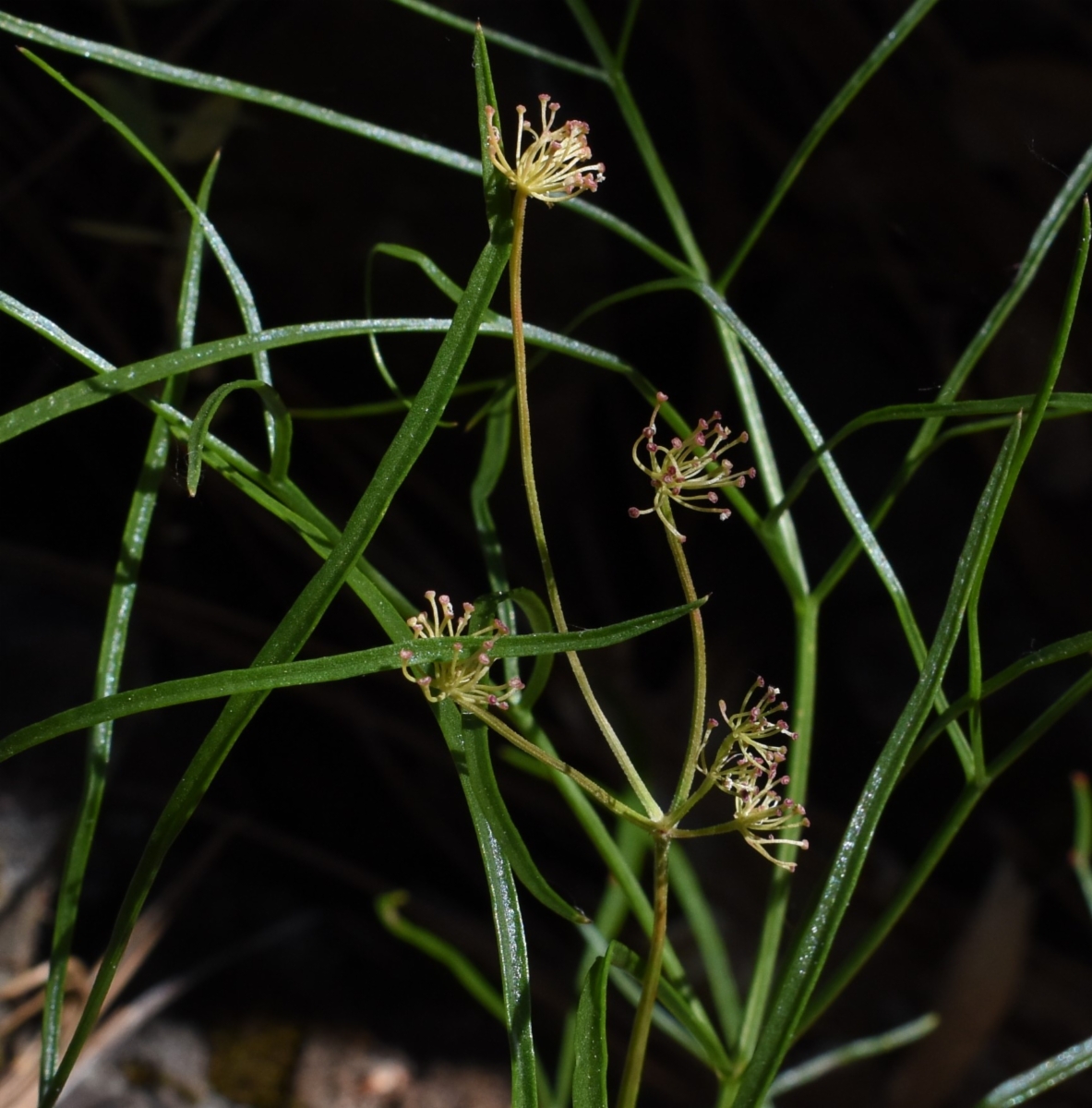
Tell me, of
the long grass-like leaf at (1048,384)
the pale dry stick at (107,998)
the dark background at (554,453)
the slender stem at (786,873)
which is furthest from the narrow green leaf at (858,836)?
the dark background at (554,453)

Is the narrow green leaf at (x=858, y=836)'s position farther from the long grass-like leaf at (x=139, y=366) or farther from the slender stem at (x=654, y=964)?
the long grass-like leaf at (x=139, y=366)

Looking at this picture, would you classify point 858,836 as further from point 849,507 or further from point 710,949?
point 710,949

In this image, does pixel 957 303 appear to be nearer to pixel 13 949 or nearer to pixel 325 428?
pixel 325 428

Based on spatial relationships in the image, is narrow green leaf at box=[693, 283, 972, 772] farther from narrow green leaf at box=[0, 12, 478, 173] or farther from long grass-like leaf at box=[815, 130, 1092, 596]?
narrow green leaf at box=[0, 12, 478, 173]

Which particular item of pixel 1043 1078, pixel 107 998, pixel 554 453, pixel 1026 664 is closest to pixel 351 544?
pixel 1026 664

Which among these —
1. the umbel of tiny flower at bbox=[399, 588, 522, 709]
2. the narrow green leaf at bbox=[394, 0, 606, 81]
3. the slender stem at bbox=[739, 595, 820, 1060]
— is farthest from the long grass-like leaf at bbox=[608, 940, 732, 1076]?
the narrow green leaf at bbox=[394, 0, 606, 81]
